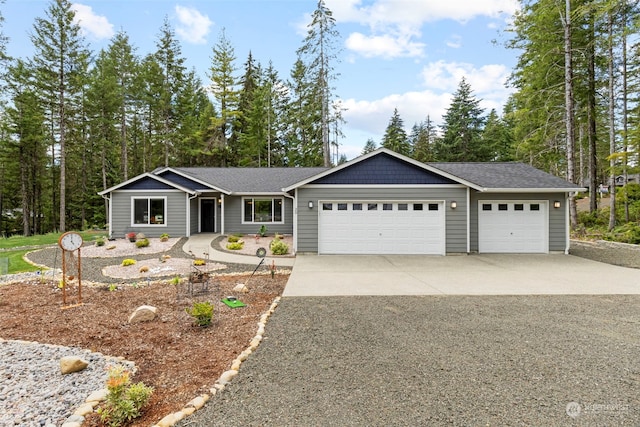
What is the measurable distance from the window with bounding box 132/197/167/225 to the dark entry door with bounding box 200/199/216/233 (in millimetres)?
2174

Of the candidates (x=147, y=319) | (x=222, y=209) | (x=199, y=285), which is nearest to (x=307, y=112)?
(x=222, y=209)

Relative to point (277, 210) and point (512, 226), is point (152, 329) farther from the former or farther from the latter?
point (277, 210)

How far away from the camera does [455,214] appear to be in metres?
10.5

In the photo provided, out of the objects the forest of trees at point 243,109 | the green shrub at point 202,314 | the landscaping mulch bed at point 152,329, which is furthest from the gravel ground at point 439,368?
the forest of trees at point 243,109

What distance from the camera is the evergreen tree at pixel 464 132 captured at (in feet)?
96.7

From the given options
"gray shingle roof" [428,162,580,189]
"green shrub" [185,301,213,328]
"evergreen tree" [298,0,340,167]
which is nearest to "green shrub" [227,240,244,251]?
"green shrub" [185,301,213,328]

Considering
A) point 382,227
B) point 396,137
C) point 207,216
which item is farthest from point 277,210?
point 396,137

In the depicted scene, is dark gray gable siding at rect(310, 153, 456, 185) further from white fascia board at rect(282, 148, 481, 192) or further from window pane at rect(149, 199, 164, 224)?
window pane at rect(149, 199, 164, 224)

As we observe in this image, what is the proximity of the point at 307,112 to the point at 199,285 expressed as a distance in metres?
18.5

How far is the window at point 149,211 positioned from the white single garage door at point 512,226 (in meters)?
13.6

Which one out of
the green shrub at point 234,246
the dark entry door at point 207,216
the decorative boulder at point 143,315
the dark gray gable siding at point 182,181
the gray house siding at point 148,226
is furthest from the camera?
the dark entry door at point 207,216

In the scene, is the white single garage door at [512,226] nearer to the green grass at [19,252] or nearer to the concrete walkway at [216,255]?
the concrete walkway at [216,255]

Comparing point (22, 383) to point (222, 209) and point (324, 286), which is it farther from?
point (222, 209)

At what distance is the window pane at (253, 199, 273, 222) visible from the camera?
52.7 ft
